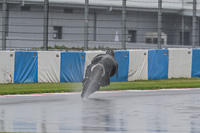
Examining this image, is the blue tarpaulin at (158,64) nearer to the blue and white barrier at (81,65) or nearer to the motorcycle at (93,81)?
the blue and white barrier at (81,65)

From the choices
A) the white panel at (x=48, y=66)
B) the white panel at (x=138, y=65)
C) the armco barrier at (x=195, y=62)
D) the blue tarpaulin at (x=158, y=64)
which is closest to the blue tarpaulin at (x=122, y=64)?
the white panel at (x=138, y=65)

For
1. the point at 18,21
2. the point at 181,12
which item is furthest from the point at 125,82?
the point at 181,12

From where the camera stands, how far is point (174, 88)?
73.1 feet

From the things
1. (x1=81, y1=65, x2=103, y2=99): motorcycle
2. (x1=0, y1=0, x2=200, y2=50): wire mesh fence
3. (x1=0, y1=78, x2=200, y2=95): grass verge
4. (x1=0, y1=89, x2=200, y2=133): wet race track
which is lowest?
(x1=0, y1=89, x2=200, y2=133): wet race track

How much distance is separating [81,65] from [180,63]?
18.0 ft

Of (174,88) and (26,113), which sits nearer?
(26,113)

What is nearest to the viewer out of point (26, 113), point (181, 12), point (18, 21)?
point (26, 113)

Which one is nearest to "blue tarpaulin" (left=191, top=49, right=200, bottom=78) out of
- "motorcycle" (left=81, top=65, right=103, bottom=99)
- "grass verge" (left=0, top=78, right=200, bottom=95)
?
"grass verge" (left=0, top=78, right=200, bottom=95)

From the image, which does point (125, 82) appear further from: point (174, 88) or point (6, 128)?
point (6, 128)

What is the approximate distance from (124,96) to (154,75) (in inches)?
275

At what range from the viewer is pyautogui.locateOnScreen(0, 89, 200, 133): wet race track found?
11422 mm

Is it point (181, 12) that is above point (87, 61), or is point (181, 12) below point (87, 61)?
above

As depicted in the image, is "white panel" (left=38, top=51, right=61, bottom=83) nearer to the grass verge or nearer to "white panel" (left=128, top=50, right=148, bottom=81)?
the grass verge

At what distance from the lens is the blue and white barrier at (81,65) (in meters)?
23.5
